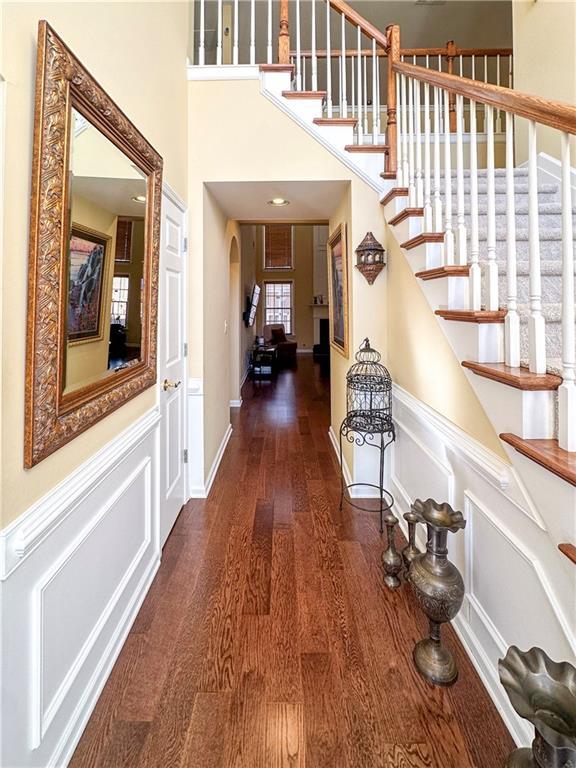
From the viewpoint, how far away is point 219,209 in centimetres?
337

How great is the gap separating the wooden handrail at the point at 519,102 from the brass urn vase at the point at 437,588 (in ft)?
4.04

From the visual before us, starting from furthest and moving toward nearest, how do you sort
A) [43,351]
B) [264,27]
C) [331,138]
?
[264,27] < [331,138] < [43,351]

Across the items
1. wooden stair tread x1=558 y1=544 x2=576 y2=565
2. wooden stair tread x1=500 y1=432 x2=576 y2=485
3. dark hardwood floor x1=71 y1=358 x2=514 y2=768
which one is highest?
wooden stair tread x1=500 y1=432 x2=576 y2=485

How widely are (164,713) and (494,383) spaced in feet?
5.15

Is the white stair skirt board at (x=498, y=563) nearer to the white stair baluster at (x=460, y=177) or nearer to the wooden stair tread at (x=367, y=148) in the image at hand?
the white stair baluster at (x=460, y=177)

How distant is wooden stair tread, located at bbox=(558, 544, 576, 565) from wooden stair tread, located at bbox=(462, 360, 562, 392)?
419mm

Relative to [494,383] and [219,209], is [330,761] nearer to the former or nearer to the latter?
[494,383]

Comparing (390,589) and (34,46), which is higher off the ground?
(34,46)

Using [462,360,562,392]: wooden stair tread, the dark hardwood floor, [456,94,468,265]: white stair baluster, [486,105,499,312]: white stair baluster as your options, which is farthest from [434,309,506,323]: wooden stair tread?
the dark hardwood floor

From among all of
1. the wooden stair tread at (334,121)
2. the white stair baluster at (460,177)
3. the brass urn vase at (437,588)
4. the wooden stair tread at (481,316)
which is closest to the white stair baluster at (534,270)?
the wooden stair tread at (481,316)

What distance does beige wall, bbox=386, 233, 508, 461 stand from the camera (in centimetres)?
160

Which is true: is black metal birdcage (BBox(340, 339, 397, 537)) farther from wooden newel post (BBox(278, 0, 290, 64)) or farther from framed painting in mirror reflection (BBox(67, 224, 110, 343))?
wooden newel post (BBox(278, 0, 290, 64))

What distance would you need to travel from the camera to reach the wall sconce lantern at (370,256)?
2.65 meters

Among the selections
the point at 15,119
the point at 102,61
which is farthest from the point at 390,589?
the point at 102,61
